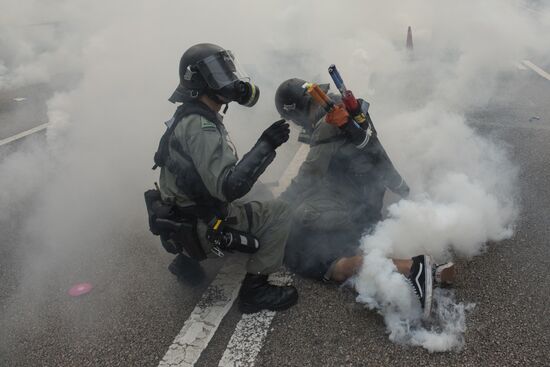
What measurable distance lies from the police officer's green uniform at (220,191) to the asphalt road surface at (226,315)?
12.0 inches

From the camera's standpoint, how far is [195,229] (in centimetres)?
262

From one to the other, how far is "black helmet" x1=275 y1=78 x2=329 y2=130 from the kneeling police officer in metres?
0.61

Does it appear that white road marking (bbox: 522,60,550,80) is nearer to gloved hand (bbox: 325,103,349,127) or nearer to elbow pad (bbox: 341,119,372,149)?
elbow pad (bbox: 341,119,372,149)

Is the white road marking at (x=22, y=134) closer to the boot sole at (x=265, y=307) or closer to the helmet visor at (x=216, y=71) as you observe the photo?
the helmet visor at (x=216, y=71)

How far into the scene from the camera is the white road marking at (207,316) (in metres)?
2.45

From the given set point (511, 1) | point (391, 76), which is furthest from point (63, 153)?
point (511, 1)

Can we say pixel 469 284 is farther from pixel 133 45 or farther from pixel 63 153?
pixel 133 45

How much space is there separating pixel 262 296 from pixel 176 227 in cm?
61

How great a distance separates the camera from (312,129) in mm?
3248

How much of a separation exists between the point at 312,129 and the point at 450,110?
8.75ft

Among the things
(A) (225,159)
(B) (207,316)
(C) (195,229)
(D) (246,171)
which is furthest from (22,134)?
(D) (246,171)

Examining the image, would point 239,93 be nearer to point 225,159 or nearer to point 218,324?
point 225,159

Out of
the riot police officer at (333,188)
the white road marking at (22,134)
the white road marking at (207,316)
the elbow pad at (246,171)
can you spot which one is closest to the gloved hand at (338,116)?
the riot police officer at (333,188)

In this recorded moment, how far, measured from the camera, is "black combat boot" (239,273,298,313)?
2668mm
